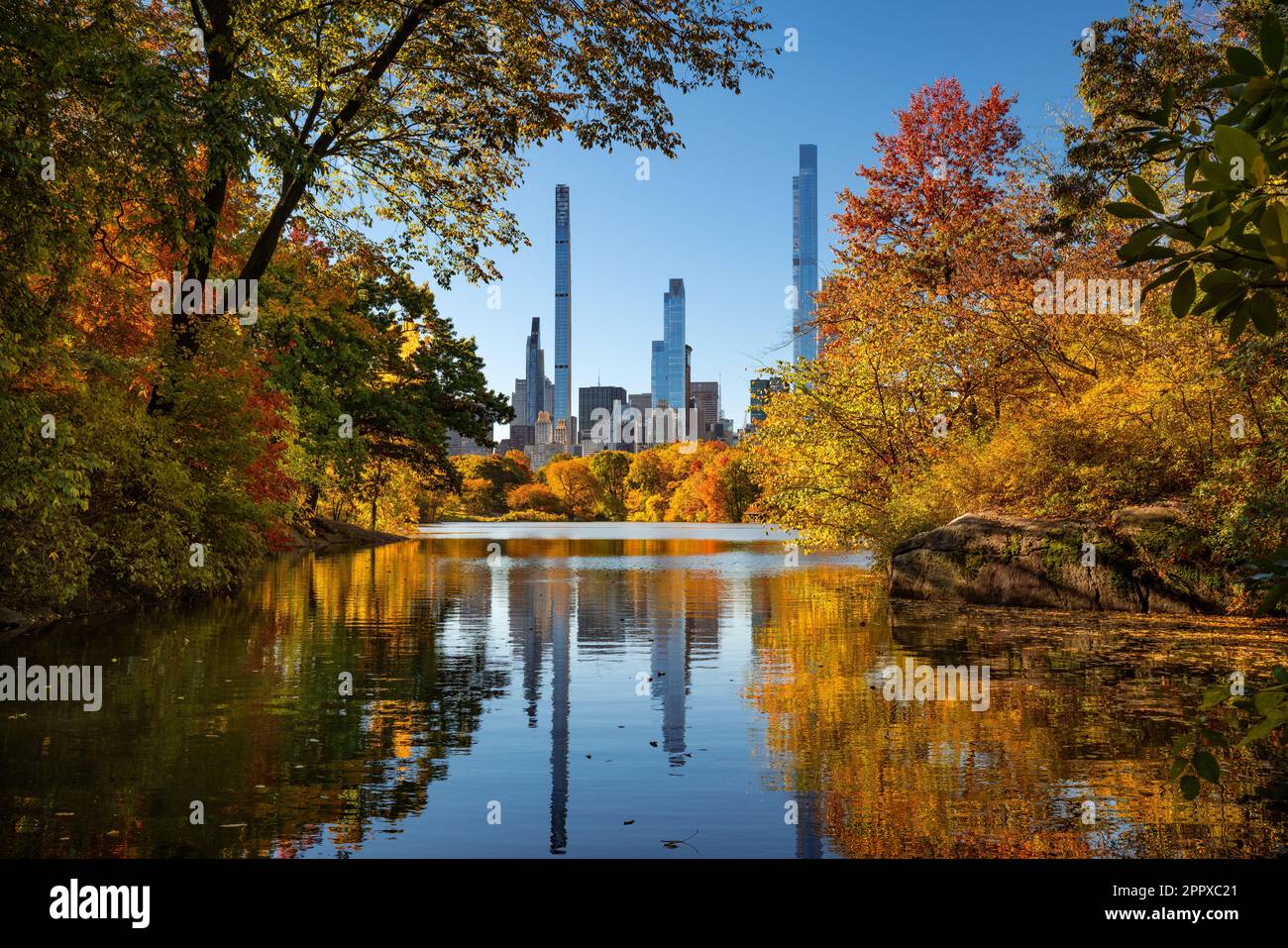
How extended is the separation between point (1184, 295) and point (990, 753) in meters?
6.59

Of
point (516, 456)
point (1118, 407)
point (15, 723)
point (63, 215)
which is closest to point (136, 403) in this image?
point (63, 215)

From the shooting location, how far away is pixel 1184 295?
2322 mm

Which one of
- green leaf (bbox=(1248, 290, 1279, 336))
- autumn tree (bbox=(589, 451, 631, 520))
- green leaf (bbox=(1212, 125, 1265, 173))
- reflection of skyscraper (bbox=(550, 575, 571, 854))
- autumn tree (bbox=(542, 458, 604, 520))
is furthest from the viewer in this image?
autumn tree (bbox=(542, 458, 604, 520))

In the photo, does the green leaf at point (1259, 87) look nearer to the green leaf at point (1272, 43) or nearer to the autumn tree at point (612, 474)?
the green leaf at point (1272, 43)

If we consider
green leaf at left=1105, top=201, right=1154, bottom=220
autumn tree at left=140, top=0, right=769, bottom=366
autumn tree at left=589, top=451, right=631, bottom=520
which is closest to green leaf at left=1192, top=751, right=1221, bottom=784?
green leaf at left=1105, top=201, right=1154, bottom=220

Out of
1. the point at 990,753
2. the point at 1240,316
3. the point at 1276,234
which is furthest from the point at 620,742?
the point at 1276,234

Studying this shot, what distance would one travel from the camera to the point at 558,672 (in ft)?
41.8

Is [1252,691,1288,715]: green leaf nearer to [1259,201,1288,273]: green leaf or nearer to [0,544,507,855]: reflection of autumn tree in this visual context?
[1259,201,1288,273]: green leaf

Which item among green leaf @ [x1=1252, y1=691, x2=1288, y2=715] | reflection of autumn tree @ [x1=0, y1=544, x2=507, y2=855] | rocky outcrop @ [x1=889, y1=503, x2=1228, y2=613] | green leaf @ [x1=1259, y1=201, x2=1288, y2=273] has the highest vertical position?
green leaf @ [x1=1259, y1=201, x2=1288, y2=273]

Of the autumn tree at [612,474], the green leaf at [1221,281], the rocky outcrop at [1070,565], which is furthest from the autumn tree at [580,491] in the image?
the green leaf at [1221,281]

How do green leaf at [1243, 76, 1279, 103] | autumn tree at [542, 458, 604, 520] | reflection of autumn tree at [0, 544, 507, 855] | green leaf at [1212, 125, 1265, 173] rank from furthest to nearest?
autumn tree at [542, 458, 604, 520] < reflection of autumn tree at [0, 544, 507, 855] < green leaf at [1243, 76, 1279, 103] < green leaf at [1212, 125, 1265, 173]

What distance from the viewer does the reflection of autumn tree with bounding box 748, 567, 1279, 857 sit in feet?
19.9

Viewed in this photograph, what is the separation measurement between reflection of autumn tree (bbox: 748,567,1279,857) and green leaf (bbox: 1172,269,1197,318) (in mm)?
4289
